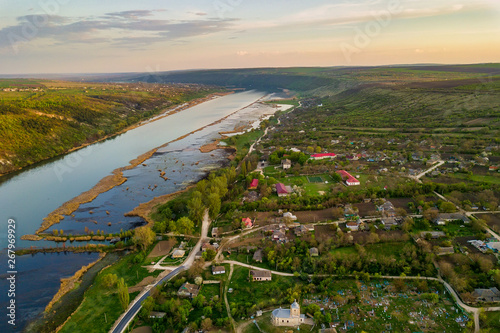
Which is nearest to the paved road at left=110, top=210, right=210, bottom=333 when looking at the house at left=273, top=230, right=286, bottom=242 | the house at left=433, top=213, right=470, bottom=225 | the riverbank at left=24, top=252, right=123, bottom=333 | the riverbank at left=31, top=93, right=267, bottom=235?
the riverbank at left=24, top=252, right=123, bottom=333

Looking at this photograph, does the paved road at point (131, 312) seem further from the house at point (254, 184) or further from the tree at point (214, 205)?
the house at point (254, 184)

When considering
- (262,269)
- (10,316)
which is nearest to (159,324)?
(262,269)

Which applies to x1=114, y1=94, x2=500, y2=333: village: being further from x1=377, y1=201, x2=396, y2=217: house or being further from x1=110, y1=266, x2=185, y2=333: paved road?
x1=110, y1=266, x2=185, y2=333: paved road

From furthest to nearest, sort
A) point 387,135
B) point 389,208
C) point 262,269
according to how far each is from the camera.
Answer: point 387,135 < point 389,208 < point 262,269

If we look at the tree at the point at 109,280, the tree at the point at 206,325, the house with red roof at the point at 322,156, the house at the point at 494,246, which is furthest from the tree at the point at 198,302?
the house with red roof at the point at 322,156

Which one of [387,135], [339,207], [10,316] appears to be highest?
[387,135]

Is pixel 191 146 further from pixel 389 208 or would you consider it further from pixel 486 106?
pixel 486 106

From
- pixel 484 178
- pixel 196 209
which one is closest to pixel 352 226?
pixel 196 209

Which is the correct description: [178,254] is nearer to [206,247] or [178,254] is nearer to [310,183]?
[206,247]
